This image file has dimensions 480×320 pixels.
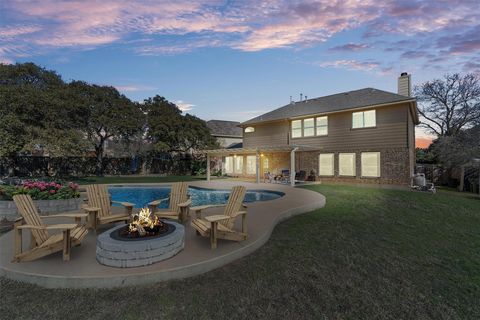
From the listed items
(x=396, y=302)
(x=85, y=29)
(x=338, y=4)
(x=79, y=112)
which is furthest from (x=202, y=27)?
(x=79, y=112)

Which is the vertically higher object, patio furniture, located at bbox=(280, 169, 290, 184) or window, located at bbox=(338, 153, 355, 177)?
window, located at bbox=(338, 153, 355, 177)

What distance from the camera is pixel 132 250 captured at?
3.98 metres

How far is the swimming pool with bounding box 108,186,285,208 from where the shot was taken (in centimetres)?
1359

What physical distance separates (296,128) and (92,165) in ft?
68.7

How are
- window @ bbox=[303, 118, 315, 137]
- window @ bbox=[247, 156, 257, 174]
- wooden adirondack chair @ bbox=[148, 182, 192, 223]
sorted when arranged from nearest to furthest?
1. wooden adirondack chair @ bbox=[148, 182, 192, 223]
2. window @ bbox=[303, 118, 315, 137]
3. window @ bbox=[247, 156, 257, 174]

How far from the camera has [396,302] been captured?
3.45m

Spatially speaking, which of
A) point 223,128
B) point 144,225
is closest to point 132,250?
point 144,225

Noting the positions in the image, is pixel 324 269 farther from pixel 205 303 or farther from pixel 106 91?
pixel 106 91

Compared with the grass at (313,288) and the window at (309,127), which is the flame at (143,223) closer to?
the grass at (313,288)

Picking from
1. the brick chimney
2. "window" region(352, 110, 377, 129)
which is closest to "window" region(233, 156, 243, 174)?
"window" region(352, 110, 377, 129)

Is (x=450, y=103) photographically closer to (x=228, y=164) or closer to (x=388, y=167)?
(x=388, y=167)

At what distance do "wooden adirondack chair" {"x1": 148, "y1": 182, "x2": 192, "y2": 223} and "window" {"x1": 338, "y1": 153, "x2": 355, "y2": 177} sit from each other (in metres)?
14.1

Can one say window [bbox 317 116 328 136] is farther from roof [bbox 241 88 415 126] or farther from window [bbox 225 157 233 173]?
window [bbox 225 157 233 173]

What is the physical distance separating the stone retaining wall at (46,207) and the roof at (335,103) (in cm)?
1611
